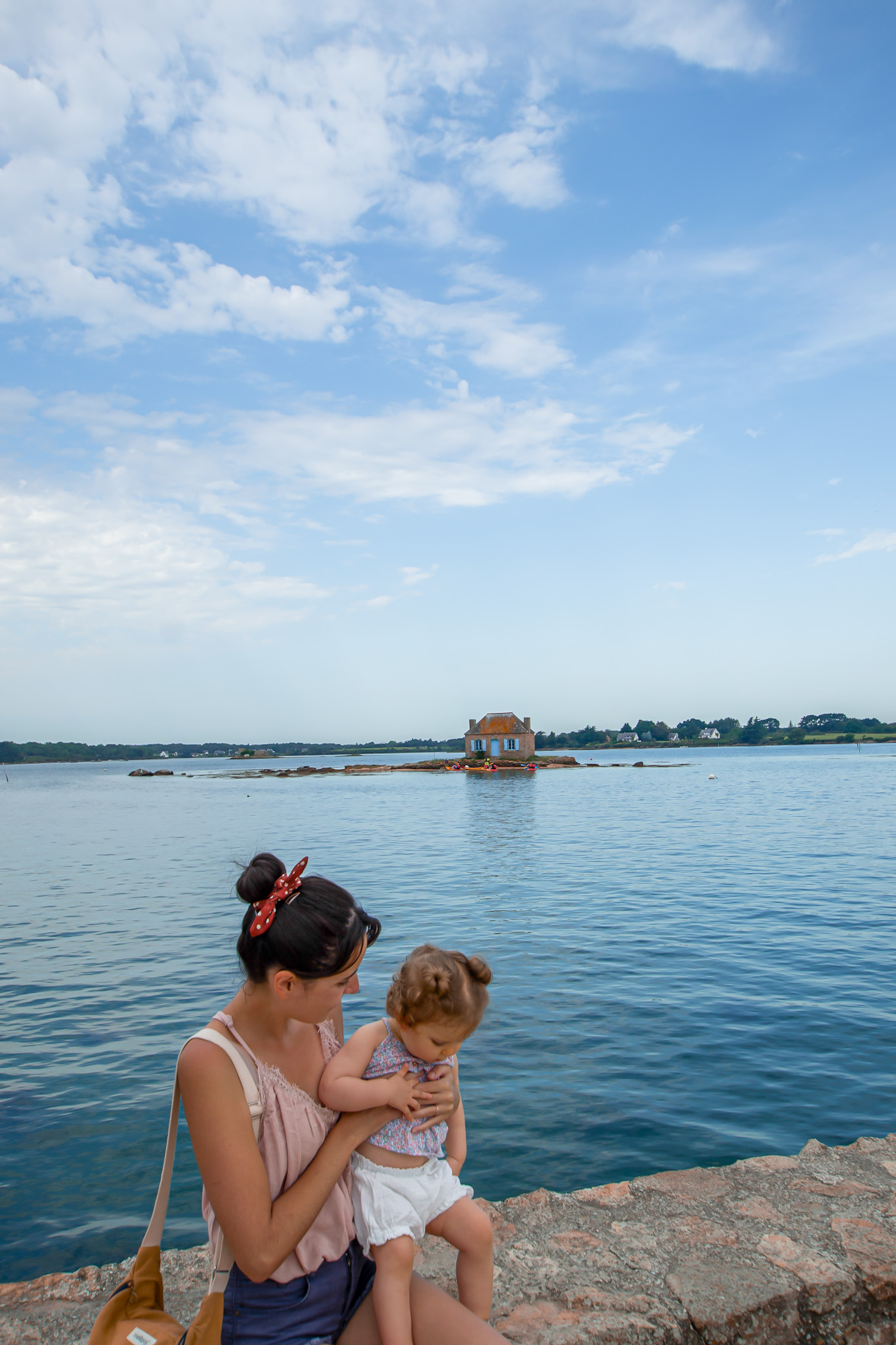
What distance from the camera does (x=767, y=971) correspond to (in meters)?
10.2

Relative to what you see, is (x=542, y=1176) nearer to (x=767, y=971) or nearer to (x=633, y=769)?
(x=767, y=971)

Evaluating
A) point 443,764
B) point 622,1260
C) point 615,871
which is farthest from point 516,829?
point 443,764

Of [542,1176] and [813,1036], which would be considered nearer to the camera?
[542,1176]

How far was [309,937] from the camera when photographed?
2127 mm

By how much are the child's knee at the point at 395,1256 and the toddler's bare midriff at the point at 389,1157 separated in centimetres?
19

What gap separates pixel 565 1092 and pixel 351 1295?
15.7 feet

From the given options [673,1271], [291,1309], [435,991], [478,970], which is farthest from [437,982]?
[673,1271]

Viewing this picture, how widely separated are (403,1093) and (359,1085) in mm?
128

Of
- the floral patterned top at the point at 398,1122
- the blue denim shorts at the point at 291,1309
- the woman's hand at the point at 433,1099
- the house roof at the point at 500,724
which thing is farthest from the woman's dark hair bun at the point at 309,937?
the house roof at the point at 500,724

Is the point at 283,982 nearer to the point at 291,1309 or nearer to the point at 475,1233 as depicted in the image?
the point at 291,1309

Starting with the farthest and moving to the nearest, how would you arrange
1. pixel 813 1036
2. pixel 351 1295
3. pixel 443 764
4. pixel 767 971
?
pixel 443 764 → pixel 767 971 → pixel 813 1036 → pixel 351 1295

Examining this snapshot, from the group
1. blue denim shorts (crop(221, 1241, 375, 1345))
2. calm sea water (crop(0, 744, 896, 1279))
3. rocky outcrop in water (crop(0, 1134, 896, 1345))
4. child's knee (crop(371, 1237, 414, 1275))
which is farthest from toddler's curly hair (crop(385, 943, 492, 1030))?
calm sea water (crop(0, 744, 896, 1279))

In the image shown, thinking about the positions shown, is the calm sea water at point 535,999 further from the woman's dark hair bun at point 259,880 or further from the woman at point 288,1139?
the woman's dark hair bun at point 259,880

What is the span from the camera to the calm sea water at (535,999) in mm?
5750
